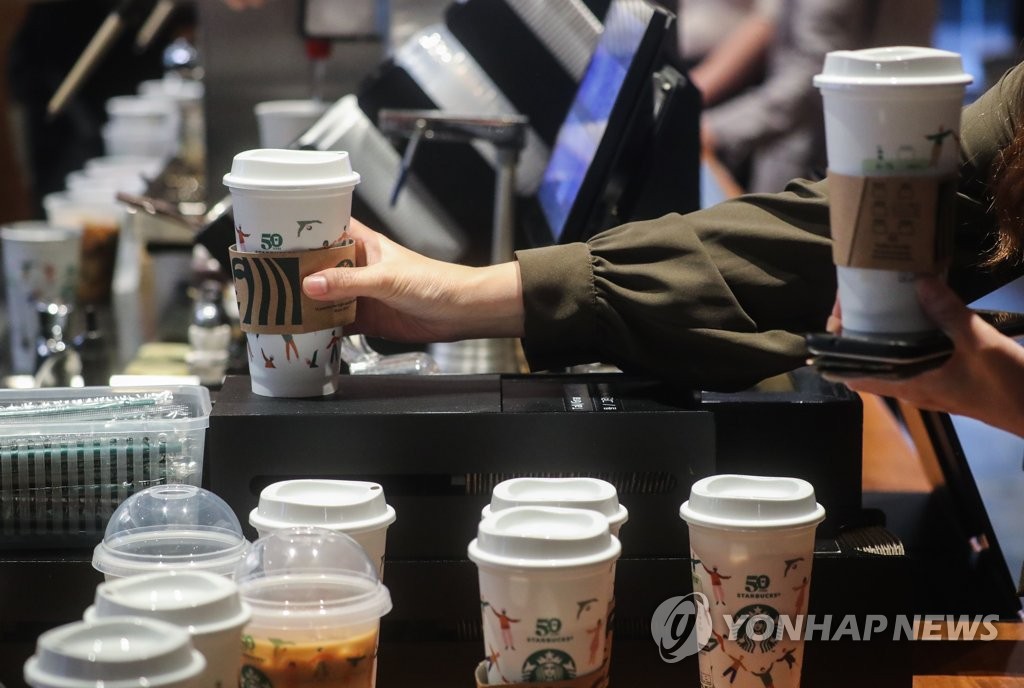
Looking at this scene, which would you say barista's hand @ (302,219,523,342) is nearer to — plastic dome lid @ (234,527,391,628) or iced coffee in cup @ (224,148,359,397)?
iced coffee in cup @ (224,148,359,397)

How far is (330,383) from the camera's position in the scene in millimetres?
1519

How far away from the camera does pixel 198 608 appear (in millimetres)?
973

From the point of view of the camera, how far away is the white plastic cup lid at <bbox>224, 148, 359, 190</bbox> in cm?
141

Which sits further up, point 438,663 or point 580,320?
point 580,320

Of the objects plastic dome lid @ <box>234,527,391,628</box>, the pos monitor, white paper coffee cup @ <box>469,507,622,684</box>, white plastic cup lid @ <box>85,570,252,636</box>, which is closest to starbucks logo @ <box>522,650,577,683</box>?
white paper coffee cup @ <box>469,507,622,684</box>

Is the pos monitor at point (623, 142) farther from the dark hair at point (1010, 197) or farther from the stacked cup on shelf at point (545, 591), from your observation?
the stacked cup on shelf at point (545, 591)

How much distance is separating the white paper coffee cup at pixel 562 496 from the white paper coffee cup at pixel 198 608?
28cm

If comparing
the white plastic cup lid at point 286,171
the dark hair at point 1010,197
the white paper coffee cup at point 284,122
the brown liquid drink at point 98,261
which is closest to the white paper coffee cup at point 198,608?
the white plastic cup lid at point 286,171

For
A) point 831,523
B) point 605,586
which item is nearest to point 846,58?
point 605,586

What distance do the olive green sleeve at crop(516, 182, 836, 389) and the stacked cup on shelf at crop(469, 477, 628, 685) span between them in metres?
0.48

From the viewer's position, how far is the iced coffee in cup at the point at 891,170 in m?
1.09

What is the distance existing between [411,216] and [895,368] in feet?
4.55

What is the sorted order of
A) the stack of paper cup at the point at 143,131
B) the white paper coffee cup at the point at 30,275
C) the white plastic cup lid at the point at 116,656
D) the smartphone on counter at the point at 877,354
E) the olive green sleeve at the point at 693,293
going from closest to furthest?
1. the white plastic cup lid at the point at 116,656
2. the smartphone on counter at the point at 877,354
3. the olive green sleeve at the point at 693,293
4. the white paper coffee cup at the point at 30,275
5. the stack of paper cup at the point at 143,131

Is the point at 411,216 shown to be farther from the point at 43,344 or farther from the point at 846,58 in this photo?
the point at 846,58
